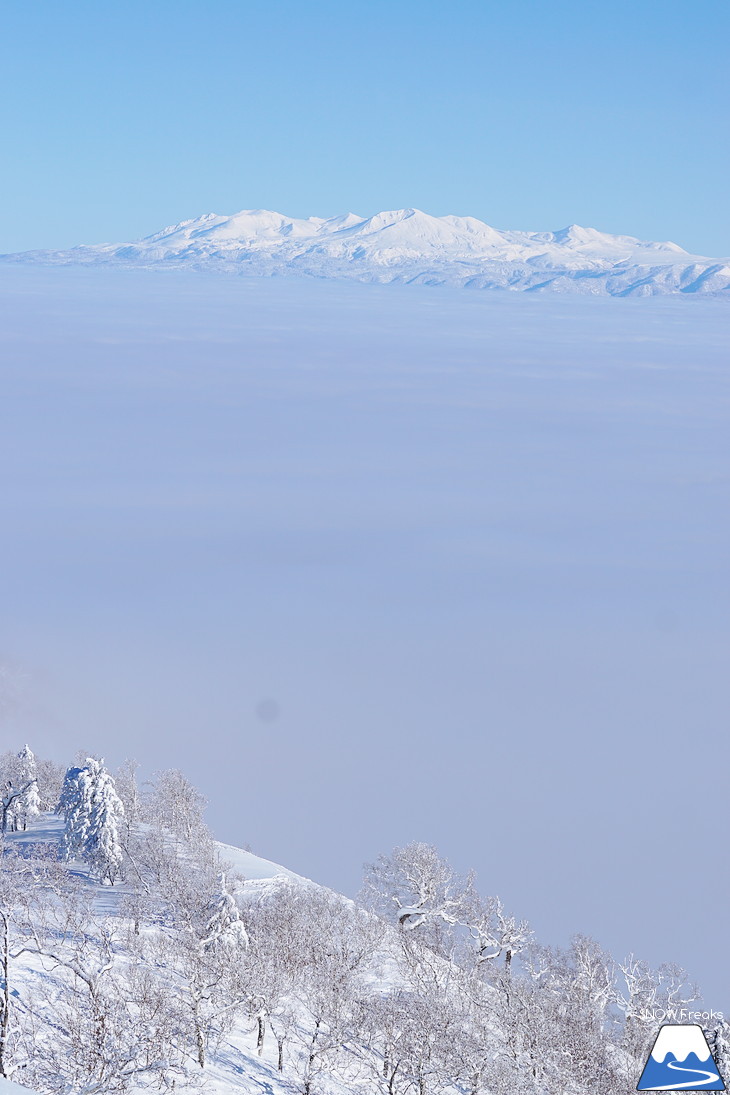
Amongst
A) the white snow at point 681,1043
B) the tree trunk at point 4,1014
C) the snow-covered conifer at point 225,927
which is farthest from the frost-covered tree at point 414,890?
the tree trunk at point 4,1014

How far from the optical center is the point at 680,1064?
2438cm


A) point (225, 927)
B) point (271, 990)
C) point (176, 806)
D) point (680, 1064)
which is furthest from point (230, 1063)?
point (176, 806)

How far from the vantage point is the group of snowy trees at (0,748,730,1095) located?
2519cm

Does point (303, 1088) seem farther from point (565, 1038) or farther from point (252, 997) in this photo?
point (565, 1038)

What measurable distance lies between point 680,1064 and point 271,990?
12765mm

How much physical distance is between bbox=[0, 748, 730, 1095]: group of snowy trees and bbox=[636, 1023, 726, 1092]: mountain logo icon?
159 centimetres

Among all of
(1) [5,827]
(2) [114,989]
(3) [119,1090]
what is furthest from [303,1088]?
(1) [5,827]

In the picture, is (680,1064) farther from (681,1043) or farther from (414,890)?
(414,890)

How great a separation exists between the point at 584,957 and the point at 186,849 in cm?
1802

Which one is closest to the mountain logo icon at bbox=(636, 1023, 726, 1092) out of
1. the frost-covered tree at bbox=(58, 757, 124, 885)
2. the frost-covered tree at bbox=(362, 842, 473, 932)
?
the frost-covered tree at bbox=(362, 842, 473, 932)

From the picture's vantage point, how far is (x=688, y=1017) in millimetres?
36500

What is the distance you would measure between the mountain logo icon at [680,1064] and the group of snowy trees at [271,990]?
5.21 feet

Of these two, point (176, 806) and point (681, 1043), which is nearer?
point (681, 1043)

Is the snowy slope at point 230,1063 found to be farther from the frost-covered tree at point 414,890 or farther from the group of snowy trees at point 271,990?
the frost-covered tree at point 414,890
